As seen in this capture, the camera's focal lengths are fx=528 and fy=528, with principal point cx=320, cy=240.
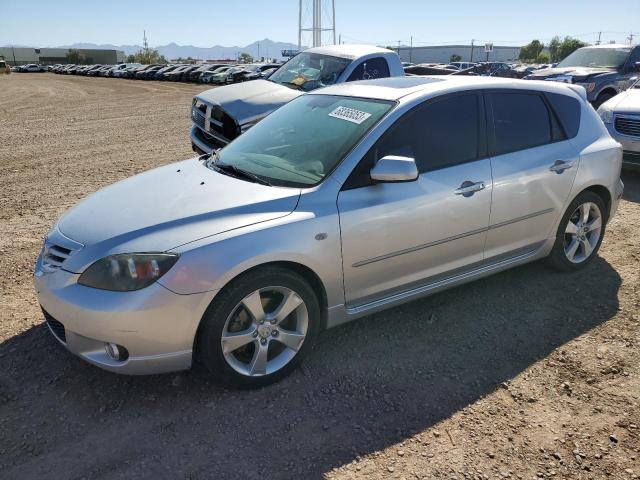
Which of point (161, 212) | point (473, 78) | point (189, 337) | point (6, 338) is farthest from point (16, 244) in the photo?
point (473, 78)

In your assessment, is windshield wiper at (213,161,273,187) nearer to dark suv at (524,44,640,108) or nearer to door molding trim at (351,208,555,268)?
door molding trim at (351,208,555,268)

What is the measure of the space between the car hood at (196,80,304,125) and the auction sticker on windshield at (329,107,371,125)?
3.09 m

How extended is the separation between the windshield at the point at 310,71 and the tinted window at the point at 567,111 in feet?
13.0

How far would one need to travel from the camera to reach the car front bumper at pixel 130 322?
8.84ft

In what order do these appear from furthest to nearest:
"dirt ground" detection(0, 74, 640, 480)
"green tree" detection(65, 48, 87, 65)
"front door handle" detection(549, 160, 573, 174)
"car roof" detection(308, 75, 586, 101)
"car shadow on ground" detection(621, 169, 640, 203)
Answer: "green tree" detection(65, 48, 87, 65) < "car shadow on ground" detection(621, 169, 640, 203) < "front door handle" detection(549, 160, 573, 174) < "car roof" detection(308, 75, 586, 101) < "dirt ground" detection(0, 74, 640, 480)

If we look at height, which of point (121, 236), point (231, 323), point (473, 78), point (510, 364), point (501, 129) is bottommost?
point (510, 364)

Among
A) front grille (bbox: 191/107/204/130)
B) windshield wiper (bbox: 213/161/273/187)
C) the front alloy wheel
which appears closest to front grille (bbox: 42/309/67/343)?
the front alloy wheel

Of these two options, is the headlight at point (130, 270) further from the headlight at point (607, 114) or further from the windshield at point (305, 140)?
the headlight at point (607, 114)

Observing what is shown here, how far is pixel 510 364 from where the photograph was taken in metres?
3.37

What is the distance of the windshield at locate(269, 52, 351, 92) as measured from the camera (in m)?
7.88

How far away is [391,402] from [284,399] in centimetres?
61

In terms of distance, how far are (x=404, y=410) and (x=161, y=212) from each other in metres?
1.80

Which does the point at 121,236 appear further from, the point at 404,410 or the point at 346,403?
the point at 404,410

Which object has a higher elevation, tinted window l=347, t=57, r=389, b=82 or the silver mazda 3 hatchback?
tinted window l=347, t=57, r=389, b=82
